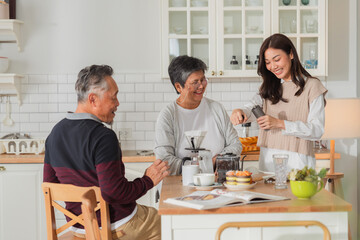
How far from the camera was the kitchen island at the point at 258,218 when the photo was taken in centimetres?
202

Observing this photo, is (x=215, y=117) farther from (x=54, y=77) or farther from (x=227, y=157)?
(x=54, y=77)

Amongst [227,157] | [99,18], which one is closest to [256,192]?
[227,157]

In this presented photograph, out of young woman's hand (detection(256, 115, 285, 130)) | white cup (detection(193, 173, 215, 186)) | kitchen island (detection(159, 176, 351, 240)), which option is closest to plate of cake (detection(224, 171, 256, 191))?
white cup (detection(193, 173, 215, 186))

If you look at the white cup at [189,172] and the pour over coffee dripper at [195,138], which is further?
the pour over coffee dripper at [195,138]

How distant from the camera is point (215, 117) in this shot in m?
3.22

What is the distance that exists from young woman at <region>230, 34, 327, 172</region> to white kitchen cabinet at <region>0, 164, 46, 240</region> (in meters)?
2.09

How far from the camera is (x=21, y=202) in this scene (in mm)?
4195

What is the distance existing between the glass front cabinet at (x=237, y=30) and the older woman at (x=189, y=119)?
50.9 inches

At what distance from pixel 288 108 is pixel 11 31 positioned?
293 centimetres

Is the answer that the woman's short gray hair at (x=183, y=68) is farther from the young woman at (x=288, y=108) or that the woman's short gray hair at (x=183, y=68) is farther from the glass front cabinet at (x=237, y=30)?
the glass front cabinet at (x=237, y=30)

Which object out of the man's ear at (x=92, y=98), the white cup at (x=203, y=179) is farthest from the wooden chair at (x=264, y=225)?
the man's ear at (x=92, y=98)

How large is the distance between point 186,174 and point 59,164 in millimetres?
651

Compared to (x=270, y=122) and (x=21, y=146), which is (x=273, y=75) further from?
(x=21, y=146)

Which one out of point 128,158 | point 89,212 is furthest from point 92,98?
point 128,158
